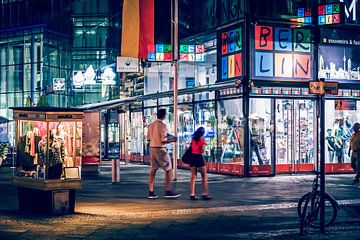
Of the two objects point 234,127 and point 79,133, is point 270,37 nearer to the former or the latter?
point 234,127

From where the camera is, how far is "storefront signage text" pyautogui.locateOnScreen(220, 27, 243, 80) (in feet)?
78.2

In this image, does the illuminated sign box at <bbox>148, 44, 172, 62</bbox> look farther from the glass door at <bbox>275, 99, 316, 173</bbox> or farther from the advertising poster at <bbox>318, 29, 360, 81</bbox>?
the advertising poster at <bbox>318, 29, 360, 81</bbox>

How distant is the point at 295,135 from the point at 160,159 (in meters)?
9.67

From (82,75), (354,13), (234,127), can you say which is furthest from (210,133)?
(82,75)

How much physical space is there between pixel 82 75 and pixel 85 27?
8.42 meters

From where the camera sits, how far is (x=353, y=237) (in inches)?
429

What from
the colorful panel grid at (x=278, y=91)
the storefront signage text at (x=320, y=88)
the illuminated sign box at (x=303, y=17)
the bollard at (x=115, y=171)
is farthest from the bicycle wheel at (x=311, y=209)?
the illuminated sign box at (x=303, y=17)

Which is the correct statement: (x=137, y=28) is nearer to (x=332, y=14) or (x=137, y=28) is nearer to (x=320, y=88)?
(x=332, y=14)

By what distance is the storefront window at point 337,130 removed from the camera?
83.5ft

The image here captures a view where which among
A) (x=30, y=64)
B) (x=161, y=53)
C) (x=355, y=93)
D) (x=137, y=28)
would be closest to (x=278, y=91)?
(x=355, y=93)

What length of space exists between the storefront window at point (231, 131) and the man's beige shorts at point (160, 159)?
24.6ft

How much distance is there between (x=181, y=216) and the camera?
13.3 m

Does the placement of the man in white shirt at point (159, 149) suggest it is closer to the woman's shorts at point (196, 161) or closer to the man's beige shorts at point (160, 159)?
the man's beige shorts at point (160, 159)

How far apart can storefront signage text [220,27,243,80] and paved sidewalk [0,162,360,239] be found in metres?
5.45
